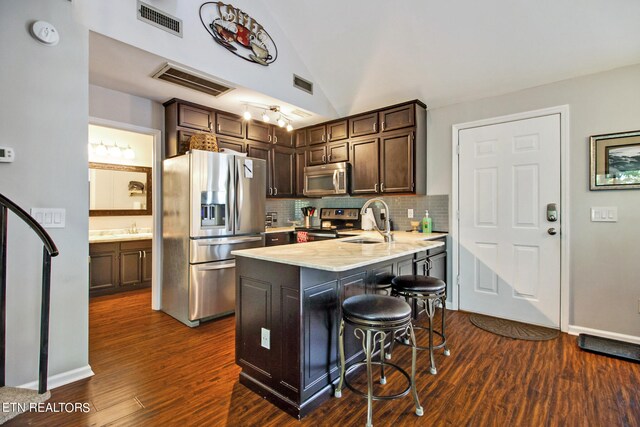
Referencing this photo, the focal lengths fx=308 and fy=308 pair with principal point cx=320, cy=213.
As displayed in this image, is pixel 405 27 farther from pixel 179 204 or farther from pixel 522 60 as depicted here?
pixel 179 204

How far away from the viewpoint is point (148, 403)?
6.19ft

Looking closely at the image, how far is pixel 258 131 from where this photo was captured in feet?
14.3

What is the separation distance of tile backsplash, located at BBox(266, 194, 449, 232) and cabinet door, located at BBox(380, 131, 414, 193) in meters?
0.41

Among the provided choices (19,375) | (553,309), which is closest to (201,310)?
(19,375)

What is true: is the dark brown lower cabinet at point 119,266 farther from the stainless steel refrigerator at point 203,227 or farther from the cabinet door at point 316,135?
the cabinet door at point 316,135

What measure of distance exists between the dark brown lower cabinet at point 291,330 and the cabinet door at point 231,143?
2.27 metres

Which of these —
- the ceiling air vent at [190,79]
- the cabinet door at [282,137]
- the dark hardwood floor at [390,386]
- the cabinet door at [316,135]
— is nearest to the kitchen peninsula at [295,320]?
the dark hardwood floor at [390,386]

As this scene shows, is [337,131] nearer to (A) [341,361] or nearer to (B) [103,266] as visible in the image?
(A) [341,361]

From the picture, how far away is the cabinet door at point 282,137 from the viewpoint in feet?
15.1

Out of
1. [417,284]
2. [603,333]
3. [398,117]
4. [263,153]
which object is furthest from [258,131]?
[603,333]

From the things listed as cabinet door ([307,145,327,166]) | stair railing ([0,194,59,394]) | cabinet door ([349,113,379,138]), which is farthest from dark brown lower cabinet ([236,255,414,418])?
cabinet door ([307,145,327,166])

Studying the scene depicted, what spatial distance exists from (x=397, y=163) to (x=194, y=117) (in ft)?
8.20

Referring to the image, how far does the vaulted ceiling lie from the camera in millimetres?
2578

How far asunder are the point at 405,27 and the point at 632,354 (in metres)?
3.47
